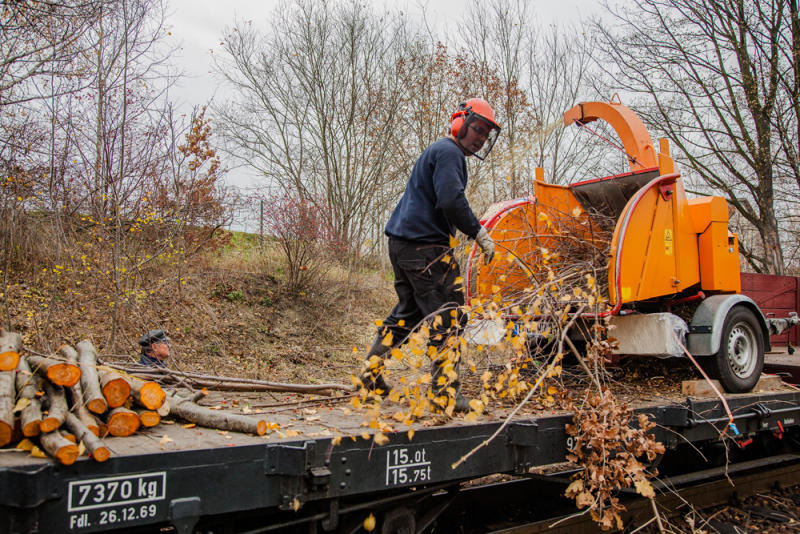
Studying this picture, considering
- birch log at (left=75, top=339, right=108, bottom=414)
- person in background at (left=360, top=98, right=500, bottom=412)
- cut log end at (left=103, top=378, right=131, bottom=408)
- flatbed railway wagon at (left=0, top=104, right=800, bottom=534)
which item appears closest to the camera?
flatbed railway wagon at (left=0, top=104, right=800, bottom=534)

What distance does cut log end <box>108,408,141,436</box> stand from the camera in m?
2.67

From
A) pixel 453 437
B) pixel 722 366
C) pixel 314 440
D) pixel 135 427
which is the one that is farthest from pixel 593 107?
pixel 135 427

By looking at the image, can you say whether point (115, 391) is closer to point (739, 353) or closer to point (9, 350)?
point (9, 350)

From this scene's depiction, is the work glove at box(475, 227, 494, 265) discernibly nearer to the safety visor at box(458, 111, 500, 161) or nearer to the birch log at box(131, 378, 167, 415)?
the safety visor at box(458, 111, 500, 161)

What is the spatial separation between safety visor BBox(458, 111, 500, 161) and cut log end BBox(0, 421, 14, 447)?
3181mm

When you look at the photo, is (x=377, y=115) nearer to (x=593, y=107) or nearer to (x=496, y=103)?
(x=496, y=103)

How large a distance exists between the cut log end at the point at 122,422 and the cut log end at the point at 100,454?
454 millimetres

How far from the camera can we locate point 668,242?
16.4 feet

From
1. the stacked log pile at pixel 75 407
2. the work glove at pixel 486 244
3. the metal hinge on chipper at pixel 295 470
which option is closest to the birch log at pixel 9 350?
the stacked log pile at pixel 75 407

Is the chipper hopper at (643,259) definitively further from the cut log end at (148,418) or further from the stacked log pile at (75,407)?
the cut log end at (148,418)

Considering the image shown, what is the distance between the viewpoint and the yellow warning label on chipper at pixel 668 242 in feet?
16.3

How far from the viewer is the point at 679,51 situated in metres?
16.2

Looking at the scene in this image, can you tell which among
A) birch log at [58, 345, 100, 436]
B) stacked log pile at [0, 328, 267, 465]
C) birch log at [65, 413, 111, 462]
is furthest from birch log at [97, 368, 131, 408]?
birch log at [65, 413, 111, 462]

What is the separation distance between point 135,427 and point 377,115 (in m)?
14.9
